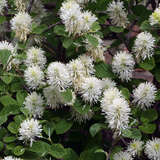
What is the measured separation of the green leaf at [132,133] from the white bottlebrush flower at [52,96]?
1.20 ft

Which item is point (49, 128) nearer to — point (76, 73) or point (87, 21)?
point (76, 73)

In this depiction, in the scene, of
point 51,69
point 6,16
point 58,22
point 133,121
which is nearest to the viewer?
point 51,69

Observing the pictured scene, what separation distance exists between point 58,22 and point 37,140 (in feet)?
1.96

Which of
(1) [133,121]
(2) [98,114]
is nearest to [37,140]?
(2) [98,114]

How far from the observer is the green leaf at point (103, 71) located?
194cm

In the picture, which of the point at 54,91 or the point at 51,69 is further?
the point at 54,91

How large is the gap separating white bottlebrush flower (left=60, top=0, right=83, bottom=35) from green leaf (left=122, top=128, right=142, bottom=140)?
1.66 feet

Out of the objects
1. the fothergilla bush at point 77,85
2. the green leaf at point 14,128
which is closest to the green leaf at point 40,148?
the fothergilla bush at point 77,85

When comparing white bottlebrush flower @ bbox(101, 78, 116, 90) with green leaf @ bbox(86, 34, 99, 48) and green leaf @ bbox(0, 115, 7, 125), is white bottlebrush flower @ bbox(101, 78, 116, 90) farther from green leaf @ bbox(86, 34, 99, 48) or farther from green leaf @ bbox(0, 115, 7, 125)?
green leaf @ bbox(0, 115, 7, 125)

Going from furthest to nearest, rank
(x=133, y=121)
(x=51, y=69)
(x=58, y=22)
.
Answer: (x=58, y=22) < (x=133, y=121) < (x=51, y=69)

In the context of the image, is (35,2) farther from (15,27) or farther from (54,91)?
(54,91)

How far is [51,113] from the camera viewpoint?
2037 mm

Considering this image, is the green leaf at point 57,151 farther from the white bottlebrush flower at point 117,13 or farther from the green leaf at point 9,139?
the white bottlebrush flower at point 117,13

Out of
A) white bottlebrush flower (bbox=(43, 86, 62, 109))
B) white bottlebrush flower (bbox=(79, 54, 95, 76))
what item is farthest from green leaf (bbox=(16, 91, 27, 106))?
white bottlebrush flower (bbox=(79, 54, 95, 76))
